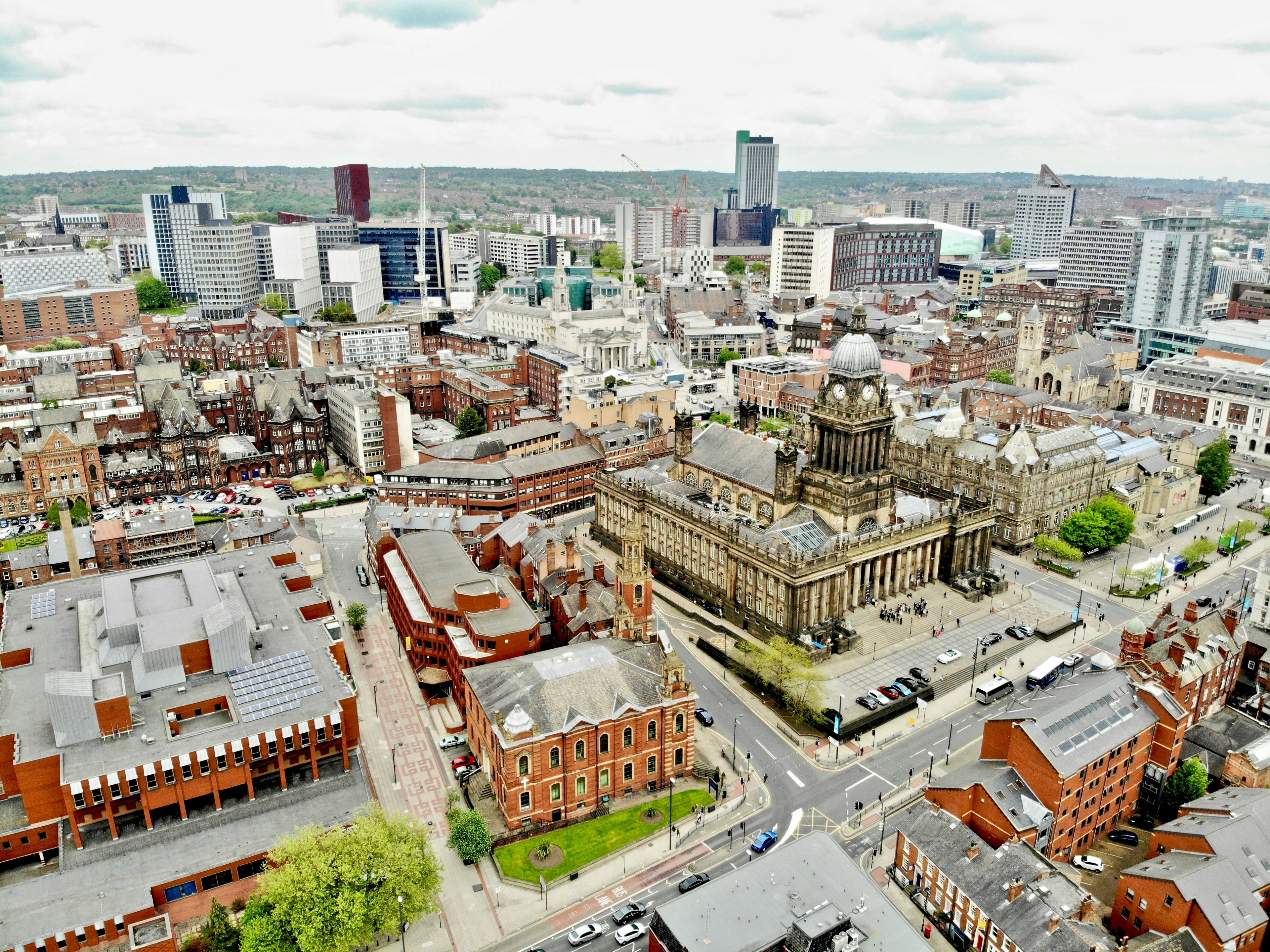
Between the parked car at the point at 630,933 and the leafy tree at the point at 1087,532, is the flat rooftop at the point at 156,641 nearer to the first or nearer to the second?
the parked car at the point at 630,933

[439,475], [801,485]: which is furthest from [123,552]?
[801,485]

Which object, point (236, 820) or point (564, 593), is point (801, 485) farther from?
point (236, 820)

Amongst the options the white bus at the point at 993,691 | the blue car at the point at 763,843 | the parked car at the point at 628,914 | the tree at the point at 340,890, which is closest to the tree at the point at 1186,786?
the white bus at the point at 993,691

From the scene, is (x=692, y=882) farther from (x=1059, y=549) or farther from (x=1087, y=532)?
(x=1087, y=532)

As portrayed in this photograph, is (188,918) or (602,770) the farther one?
(602,770)

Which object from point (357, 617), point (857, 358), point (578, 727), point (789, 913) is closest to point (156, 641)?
point (357, 617)

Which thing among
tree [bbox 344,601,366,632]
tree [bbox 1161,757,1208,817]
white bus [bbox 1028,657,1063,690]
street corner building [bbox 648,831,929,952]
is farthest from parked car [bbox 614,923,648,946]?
tree [bbox 344,601,366,632]
